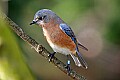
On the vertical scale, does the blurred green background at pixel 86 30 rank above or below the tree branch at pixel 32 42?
above

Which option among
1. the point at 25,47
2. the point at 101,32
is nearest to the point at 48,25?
the point at 25,47

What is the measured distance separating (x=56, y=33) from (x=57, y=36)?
2 cm

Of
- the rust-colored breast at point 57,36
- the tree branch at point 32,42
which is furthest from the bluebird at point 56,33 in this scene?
the tree branch at point 32,42

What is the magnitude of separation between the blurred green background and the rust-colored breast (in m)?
2.47

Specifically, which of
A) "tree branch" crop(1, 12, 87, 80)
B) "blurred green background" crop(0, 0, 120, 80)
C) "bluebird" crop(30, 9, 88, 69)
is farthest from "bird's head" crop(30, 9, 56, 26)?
"blurred green background" crop(0, 0, 120, 80)

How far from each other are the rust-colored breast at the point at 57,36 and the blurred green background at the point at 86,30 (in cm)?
247

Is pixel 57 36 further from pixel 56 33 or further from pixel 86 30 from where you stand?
pixel 86 30

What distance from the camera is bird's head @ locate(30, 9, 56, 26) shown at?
148 centimetres

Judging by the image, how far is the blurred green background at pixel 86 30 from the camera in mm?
4430

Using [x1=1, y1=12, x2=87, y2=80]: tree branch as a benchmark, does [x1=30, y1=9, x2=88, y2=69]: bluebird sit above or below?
above

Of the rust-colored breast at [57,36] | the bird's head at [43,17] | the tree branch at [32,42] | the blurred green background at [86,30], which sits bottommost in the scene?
the tree branch at [32,42]

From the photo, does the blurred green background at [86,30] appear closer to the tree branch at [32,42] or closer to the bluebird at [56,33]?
the bluebird at [56,33]

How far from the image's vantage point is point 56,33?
169 centimetres

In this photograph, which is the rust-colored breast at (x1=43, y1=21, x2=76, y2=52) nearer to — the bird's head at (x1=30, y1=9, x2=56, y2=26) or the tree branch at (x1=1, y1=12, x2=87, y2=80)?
the bird's head at (x1=30, y1=9, x2=56, y2=26)
